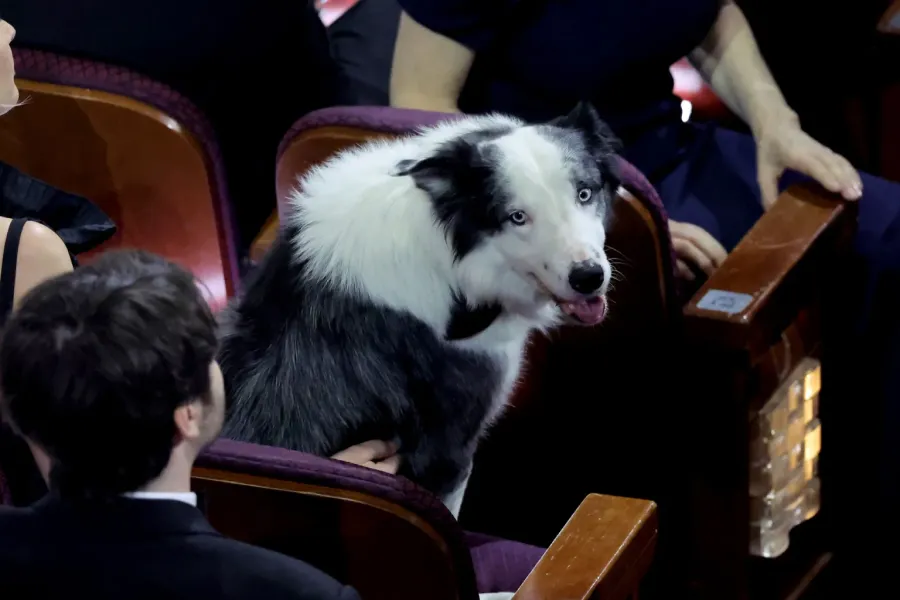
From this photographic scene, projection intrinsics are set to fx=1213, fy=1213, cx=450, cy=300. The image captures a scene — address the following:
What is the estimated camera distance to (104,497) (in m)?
0.81

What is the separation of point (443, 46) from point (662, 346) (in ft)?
1.67

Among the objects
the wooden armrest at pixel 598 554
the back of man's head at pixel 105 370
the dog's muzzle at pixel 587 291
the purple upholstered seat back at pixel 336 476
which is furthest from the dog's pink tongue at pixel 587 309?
the back of man's head at pixel 105 370

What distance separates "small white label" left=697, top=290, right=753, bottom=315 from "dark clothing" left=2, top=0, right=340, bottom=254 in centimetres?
85

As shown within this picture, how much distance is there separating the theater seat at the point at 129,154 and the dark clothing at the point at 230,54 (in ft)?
0.14

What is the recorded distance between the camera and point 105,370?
762 millimetres

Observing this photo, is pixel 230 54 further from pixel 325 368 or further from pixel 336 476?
pixel 336 476

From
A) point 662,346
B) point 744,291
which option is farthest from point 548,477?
point 744,291

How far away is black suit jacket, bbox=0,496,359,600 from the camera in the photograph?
79 cm

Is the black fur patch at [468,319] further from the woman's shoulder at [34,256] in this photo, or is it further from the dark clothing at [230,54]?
the dark clothing at [230,54]

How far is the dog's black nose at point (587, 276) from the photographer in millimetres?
1214

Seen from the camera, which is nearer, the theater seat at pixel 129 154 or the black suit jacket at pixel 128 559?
the black suit jacket at pixel 128 559

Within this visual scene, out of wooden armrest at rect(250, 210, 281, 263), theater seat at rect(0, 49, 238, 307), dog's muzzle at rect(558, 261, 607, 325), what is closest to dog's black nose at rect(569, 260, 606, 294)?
dog's muzzle at rect(558, 261, 607, 325)

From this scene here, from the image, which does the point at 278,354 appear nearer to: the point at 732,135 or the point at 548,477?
the point at 548,477

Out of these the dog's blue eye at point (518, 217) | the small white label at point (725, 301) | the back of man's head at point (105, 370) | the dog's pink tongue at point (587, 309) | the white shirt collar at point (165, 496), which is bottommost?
the small white label at point (725, 301)
